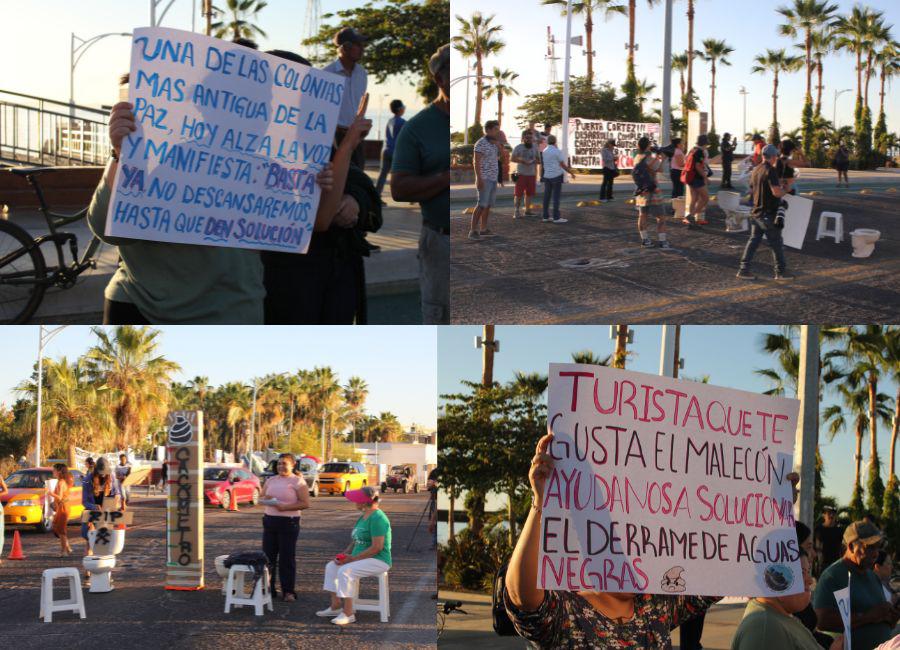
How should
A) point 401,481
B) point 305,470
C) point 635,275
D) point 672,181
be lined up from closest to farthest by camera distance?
point 635,275
point 672,181
point 305,470
point 401,481

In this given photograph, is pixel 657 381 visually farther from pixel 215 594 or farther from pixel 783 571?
pixel 215 594

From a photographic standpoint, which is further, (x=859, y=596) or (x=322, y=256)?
(x=859, y=596)

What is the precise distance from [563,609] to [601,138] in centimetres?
688

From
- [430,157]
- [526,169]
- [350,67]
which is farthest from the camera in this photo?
[526,169]

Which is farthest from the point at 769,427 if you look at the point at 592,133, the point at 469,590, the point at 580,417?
the point at 469,590

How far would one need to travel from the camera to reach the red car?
17.6 m

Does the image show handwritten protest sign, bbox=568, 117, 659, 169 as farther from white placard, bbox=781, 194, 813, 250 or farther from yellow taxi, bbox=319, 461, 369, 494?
yellow taxi, bbox=319, 461, 369, 494

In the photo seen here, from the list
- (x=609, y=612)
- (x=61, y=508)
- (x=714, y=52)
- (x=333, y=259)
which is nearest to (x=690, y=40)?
(x=714, y=52)

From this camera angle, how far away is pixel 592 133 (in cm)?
916

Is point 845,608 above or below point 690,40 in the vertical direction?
below

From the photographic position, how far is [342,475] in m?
15.2

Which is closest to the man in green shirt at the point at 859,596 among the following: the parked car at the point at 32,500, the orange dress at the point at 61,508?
the parked car at the point at 32,500

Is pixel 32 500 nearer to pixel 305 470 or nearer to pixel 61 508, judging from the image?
pixel 61 508

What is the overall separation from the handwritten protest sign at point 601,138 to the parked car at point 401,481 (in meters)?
4.47
